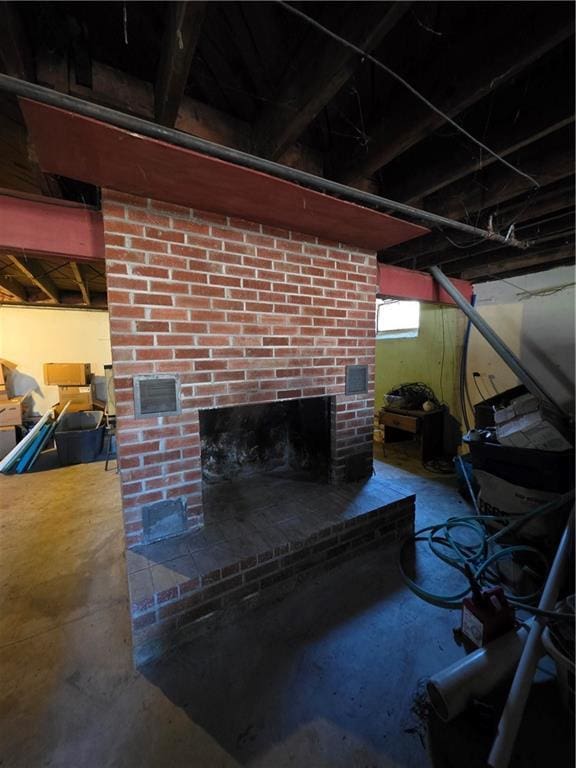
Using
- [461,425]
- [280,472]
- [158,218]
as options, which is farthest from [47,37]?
[461,425]

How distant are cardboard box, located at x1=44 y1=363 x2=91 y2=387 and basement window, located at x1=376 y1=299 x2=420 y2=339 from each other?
5.35m

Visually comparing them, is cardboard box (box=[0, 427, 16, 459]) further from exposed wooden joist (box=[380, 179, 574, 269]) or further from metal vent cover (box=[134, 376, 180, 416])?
exposed wooden joist (box=[380, 179, 574, 269])

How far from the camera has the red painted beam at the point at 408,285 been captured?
2.71 m

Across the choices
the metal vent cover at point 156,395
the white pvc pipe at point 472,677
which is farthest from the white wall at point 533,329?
the metal vent cover at point 156,395

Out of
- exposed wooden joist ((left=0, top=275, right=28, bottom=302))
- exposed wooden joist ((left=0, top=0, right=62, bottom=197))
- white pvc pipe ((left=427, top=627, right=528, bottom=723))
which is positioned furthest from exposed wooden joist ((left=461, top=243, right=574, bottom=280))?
exposed wooden joist ((left=0, top=275, right=28, bottom=302))

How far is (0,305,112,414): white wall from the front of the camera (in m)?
5.08

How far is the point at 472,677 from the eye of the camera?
1138 mm

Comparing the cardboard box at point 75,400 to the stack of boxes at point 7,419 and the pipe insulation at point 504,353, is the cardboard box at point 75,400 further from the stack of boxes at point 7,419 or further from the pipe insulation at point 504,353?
the pipe insulation at point 504,353

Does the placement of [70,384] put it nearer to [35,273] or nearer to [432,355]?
[35,273]

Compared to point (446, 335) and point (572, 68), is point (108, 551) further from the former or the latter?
point (446, 335)

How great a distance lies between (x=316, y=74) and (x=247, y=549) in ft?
7.04

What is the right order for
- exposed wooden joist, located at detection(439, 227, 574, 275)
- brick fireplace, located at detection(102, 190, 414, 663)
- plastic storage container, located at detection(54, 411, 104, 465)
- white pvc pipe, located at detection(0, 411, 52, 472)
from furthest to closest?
1. plastic storage container, located at detection(54, 411, 104, 465)
2. white pvc pipe, located at detection(0, 411, 52, 472)
3. exposed wooden joist, located at detection(439, 227, 574, 275)
4. brick fireplace, located at detection(102, 190, 414, 663)

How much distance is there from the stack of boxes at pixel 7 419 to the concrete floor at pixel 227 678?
3216mm

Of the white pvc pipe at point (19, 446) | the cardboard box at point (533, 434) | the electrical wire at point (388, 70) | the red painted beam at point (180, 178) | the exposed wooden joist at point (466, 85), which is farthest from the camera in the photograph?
the white pvc pipe at point (19, 446)
